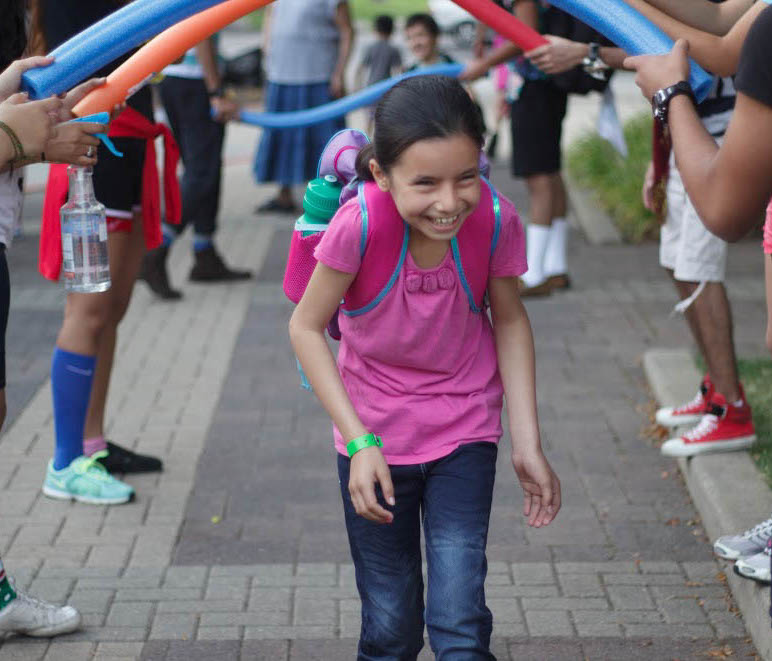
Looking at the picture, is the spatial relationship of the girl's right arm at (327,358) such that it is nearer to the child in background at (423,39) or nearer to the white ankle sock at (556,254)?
the white ankle sock at (556,254)

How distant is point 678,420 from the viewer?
5453mm

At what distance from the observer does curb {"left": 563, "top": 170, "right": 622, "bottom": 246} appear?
9.84 m

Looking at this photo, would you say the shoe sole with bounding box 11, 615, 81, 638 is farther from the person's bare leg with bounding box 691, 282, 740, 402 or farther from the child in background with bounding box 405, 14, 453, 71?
the child in background with bounding box 405, 14, 453, 71

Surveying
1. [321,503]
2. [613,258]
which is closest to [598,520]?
[321,503]

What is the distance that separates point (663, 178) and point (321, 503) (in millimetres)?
1795

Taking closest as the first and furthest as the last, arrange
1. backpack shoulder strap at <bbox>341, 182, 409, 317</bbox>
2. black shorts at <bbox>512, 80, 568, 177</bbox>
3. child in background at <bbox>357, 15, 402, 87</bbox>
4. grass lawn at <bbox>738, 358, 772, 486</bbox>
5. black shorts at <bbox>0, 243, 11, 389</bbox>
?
1. backpack shoulder strap at <bbox>341, 182, 409, 317</bbox>
2. black shorts at <bbox>0, 243, 11, 389</bbox>
3. grass lawn at <bbox>738, 358, 772, 486</bbox>
4. black shorts at <bbox>512, 80, 568, 177</bbox>
5. child in background at <bbox>357, 15, 402, 87</bbox>

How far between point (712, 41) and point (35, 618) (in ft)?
8.16

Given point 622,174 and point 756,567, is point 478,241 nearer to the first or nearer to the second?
point 756,567

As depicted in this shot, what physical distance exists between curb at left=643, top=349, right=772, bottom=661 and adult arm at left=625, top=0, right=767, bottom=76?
154cm

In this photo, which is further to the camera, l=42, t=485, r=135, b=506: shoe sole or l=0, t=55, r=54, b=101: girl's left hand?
l=42, t=485, r=135, b=506: shoe sole

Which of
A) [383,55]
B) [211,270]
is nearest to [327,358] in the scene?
[211,270]

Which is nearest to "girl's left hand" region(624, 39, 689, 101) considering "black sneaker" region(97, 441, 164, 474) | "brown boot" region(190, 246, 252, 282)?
"black sneaker" region(97, 441, 164, 474)

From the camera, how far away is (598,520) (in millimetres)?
4785

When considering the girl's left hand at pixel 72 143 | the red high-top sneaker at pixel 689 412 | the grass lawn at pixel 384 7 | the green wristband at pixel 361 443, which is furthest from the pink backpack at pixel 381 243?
the grass lawn at pixel 384 7
